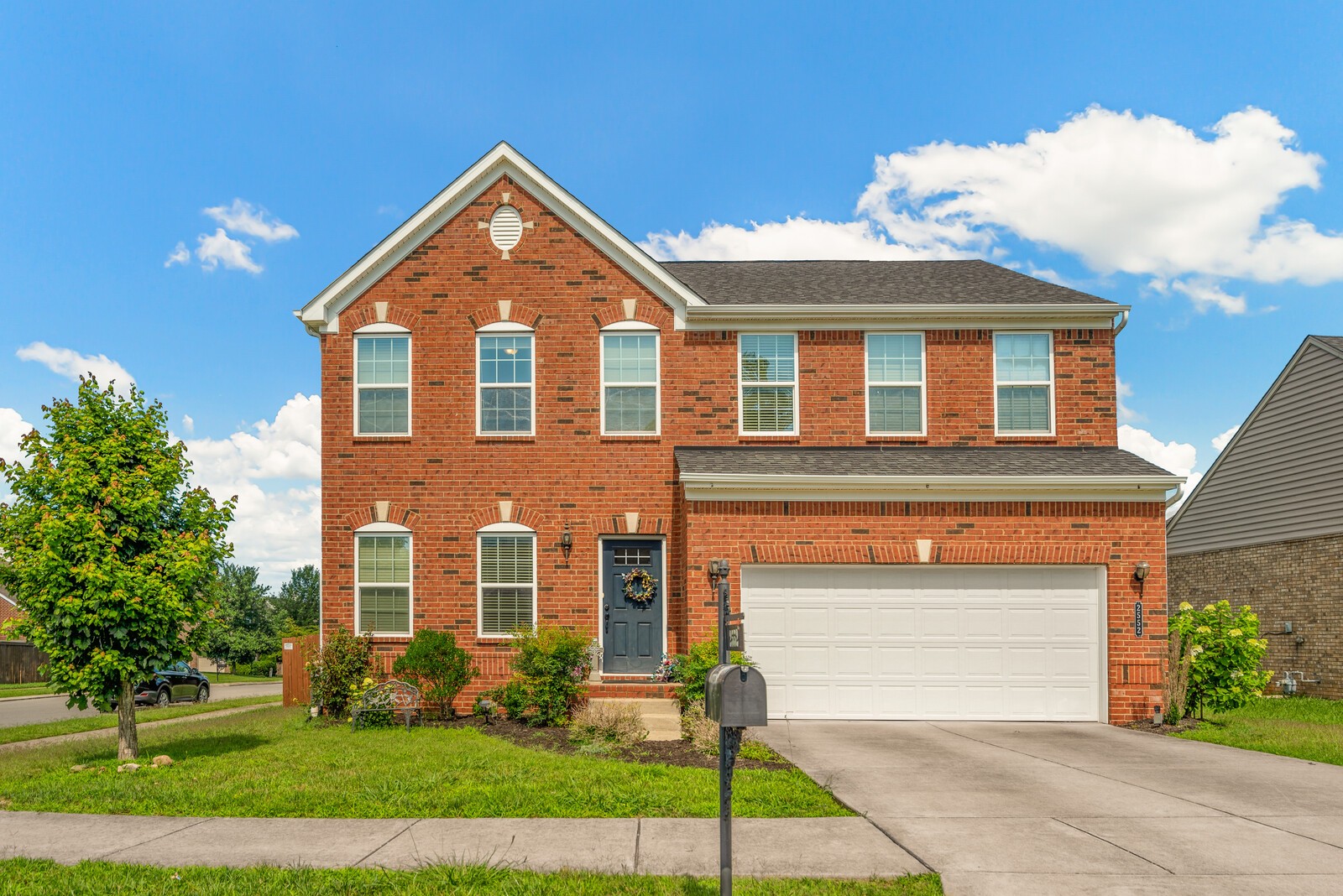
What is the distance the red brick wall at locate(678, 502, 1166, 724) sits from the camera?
15148 mm

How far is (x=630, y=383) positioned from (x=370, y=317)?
4850 millimetres

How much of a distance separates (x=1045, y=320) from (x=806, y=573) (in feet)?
21.3

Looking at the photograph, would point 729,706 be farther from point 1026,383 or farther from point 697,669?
point 1026,383

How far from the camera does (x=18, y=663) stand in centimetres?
3531

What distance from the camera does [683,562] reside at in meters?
16.2

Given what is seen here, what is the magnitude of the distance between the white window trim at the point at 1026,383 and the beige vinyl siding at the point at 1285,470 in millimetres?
9205

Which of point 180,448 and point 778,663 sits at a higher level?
point 180,448

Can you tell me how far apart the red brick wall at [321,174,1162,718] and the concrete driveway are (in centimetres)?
535

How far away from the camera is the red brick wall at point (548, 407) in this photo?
16703 mm

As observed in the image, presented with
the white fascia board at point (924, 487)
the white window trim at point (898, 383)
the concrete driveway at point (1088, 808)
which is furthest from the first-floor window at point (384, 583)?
the white window trim at point (898, 383)

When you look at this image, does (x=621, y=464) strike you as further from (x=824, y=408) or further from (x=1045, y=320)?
(x=1045, y=320)

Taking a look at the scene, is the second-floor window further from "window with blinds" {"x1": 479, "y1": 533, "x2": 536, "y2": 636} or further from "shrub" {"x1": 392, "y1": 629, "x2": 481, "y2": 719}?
"shrub" {"x1": 392, "y1": 629, "x2": 481, "y2": 719}

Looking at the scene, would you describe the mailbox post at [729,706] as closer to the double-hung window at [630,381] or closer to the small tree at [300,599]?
the double-hung window at [630,381]

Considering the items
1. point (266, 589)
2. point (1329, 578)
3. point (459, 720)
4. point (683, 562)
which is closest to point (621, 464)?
point (683, 562)
